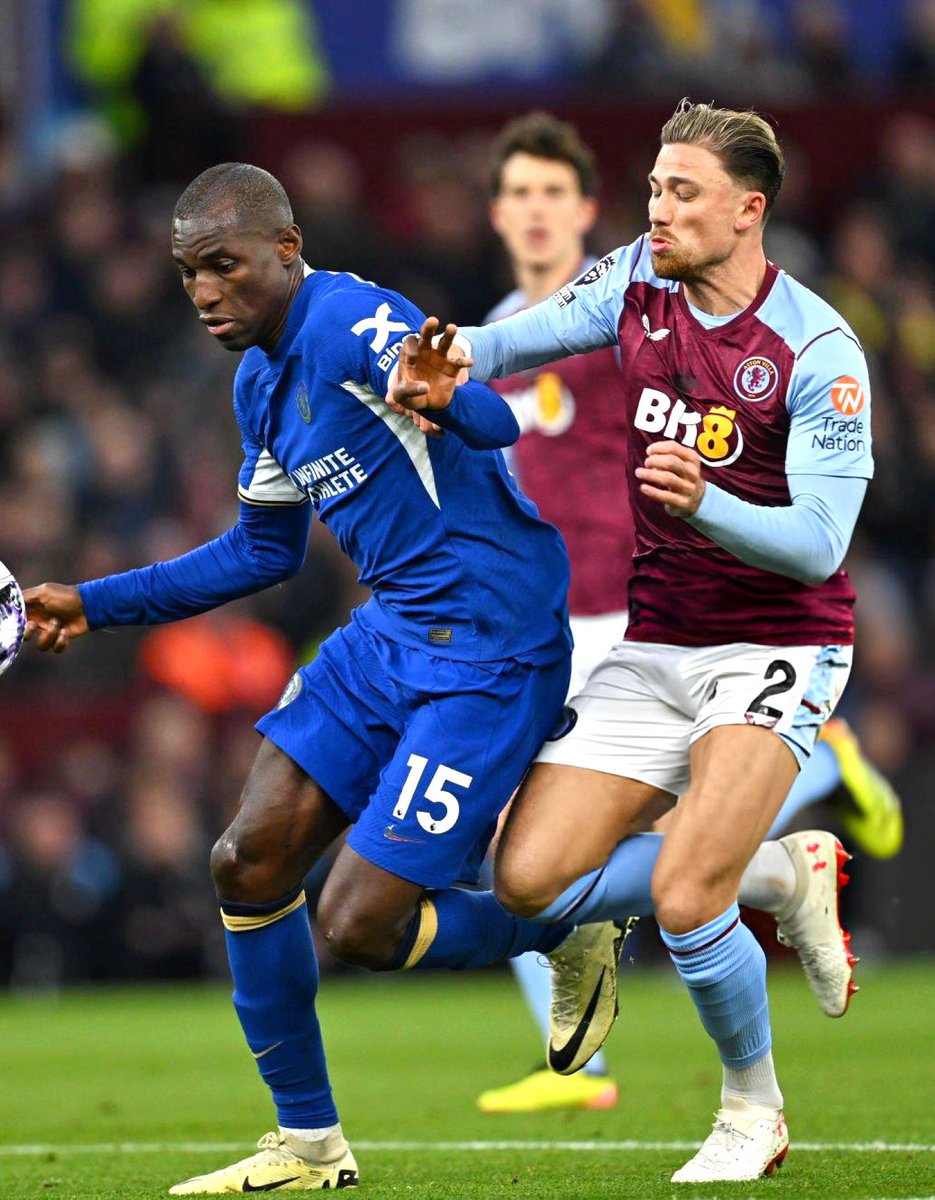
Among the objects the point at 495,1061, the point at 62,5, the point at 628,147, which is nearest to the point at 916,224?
the point at 628,147

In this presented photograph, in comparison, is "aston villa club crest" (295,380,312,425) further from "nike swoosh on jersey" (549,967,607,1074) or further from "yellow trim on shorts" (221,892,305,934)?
"nike swoosh on jersey" (549,967,607,1074)

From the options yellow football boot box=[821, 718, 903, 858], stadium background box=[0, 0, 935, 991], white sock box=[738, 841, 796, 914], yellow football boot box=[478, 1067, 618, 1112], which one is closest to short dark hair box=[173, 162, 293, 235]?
white sock box=[738, 841, 796, 914]

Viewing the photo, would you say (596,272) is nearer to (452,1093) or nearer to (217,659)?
(452,1093)

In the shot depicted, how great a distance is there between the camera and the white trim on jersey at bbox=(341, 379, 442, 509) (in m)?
5.37

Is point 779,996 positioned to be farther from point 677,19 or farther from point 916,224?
point 677,19

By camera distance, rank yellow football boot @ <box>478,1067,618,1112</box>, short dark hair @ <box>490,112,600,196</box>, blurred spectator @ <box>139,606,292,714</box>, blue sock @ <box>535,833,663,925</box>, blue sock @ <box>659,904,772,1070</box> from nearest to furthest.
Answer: blue sock @ <box>659,904,772,1070</box>
blue sock @ <box>535,833,663,925</box>
yellow football boot @ <box>478,1067,618,1112</box>
short dark hair @ <box>490,112,600,196</box>
blurred spectator @ <box>139,606,292,714</box>

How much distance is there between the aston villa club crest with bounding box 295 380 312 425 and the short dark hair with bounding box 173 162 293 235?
387mm

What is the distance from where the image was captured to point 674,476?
15.7 feet

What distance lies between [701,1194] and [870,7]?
13.1 metres

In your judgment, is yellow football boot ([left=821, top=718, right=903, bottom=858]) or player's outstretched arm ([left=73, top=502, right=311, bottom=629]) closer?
player's outstretched arm ([left=73, top=502, right=311, bottom=629])

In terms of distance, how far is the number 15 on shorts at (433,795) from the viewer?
5.37m

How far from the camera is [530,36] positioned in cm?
1609

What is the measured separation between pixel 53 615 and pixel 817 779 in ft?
8.54

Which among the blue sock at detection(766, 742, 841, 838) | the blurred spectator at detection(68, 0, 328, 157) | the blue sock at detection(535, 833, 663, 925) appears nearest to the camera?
the blue sock at detection(535, 833, 663, 925)
